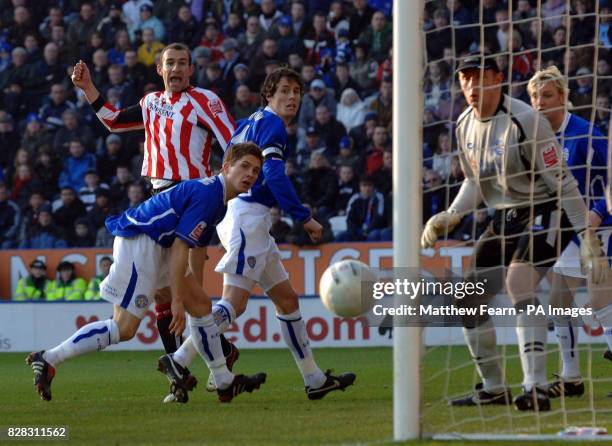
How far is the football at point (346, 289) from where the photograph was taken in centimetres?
614

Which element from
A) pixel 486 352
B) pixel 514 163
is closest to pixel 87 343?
pixel 486 352

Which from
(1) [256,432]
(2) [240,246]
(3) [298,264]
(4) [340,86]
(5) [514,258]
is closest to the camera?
(1) [256,432]

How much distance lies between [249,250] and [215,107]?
1.09 meters

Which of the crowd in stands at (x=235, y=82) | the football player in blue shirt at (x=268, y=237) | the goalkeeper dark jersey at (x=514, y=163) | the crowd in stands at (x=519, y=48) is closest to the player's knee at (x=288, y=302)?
the football player in blue shirt at (x=268, y=237)

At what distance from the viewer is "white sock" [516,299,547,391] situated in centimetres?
636

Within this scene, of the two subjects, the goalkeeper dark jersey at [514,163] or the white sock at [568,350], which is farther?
the white sock at [568,350]

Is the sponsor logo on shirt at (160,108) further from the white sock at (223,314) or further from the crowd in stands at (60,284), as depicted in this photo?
the crowd in stands at (60,284)

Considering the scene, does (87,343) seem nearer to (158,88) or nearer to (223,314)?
(223,314)

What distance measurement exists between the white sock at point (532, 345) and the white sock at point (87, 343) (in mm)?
2253

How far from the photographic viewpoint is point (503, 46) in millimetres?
15016

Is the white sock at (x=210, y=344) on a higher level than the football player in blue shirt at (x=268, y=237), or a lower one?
lower

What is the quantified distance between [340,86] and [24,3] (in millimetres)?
4985

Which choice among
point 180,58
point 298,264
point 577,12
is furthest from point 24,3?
point 180,58

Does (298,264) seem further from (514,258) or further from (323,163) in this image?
(514,258)
